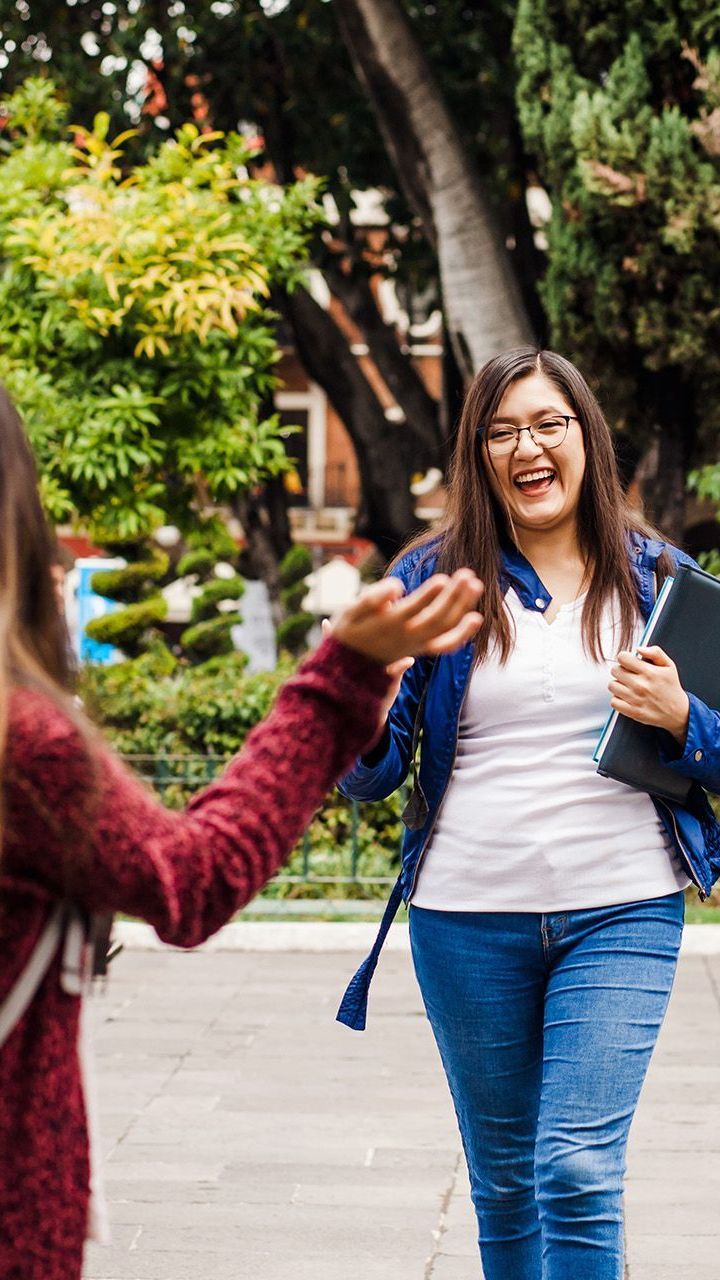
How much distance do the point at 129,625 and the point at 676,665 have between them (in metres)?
8.54

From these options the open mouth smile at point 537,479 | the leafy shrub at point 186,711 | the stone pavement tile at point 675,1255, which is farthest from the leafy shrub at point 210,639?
the open mouth smile at point 537,479

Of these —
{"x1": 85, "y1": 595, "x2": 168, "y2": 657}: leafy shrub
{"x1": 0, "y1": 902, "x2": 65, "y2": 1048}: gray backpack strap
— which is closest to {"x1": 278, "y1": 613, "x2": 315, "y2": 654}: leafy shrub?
{"x1": 85, "y1": 595, "x2": 168, "y2": 657}: leafy shrub

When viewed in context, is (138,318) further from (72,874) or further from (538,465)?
(72,874)

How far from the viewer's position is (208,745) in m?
9.17

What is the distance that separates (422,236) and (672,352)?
14.8 ft

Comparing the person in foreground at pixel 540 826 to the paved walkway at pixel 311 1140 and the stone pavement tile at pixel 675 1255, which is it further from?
the paved walkway at pixel 311 1140

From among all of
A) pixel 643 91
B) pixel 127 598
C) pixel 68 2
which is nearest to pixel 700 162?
pixel 643 91

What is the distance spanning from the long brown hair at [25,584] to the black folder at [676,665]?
48.9 inches

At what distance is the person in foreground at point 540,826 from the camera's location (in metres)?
2.73

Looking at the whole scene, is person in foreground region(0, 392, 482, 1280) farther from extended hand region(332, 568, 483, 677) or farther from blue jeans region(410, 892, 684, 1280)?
blue jeans region(410, 892, 684, 1280)

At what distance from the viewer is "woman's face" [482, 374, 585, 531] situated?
298 centimetres

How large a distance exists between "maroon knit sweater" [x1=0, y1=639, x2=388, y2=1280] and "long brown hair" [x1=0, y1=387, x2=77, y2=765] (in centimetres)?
4

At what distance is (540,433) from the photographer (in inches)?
118

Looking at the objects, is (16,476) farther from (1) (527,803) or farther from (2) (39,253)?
(2) (39,253)
